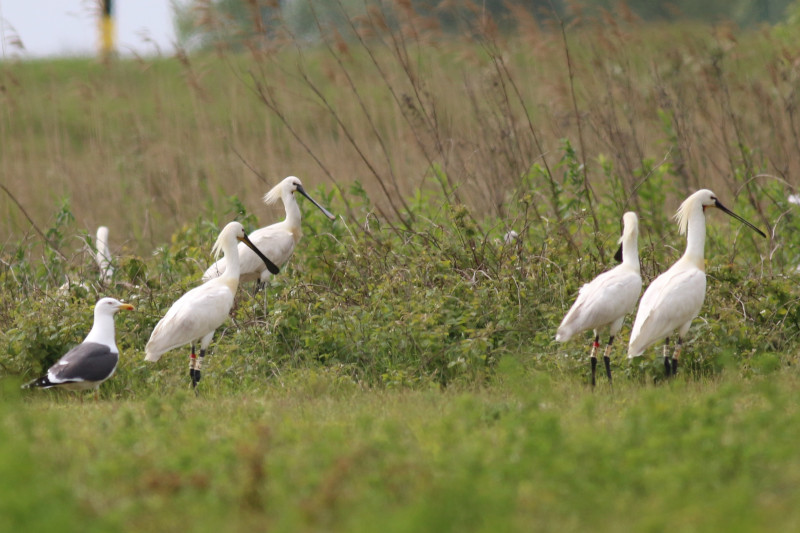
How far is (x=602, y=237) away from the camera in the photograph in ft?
25.5

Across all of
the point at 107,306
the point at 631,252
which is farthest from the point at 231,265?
the point at 631,252

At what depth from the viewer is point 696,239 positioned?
22.9 ft

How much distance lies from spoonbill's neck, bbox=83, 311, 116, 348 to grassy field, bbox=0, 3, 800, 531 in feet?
1.23

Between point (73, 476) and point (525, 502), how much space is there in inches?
64.6

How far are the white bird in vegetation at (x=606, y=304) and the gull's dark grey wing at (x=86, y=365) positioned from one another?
2.76 metres

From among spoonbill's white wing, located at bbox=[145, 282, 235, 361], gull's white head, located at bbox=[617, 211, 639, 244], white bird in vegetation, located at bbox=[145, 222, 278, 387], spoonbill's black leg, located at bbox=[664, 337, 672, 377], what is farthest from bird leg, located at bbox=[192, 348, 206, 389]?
spoonbill's black leg, located at bbox=[664, 337, 672, 377]

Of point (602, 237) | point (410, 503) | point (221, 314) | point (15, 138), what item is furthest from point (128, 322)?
point (15, 138)

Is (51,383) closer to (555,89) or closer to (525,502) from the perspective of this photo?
(525,502)

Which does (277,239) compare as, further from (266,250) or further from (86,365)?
(86,365)

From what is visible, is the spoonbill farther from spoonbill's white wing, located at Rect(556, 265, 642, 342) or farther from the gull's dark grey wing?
spoonbill's white wing, located at Rect(556, 265, 642, 342)

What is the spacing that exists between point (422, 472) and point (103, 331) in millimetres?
3711

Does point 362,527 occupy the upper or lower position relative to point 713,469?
upper

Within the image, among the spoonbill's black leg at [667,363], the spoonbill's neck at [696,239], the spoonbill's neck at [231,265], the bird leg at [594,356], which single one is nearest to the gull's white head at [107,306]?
the spoonbill's neck at [231,265]

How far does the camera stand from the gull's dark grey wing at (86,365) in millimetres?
6562
